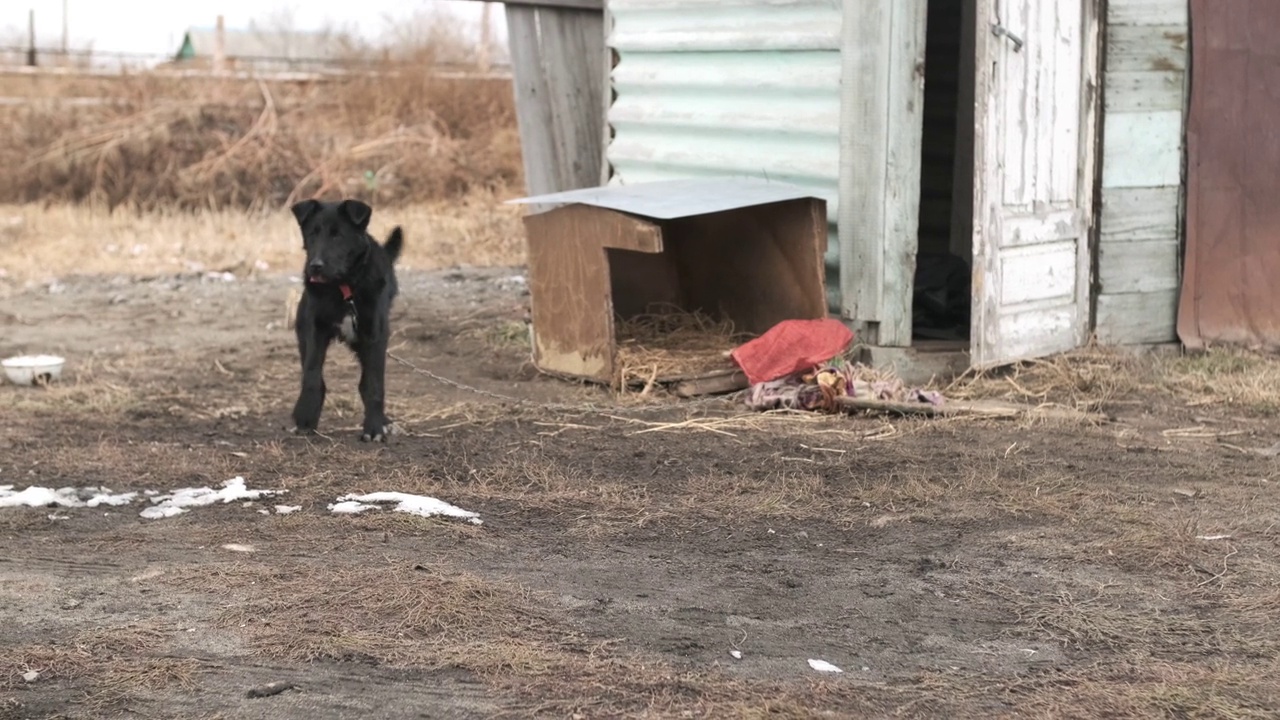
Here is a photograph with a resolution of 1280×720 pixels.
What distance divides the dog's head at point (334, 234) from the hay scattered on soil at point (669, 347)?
78.8 inches

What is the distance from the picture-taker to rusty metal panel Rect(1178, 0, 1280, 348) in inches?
342

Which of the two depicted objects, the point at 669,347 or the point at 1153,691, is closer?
the point at 1153,691

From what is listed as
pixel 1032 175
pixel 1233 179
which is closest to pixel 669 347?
pixel 1032 175

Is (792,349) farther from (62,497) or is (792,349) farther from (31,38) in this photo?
(31,38)

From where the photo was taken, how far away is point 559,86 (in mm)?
10508

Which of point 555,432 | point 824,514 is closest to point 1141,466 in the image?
point 824,514

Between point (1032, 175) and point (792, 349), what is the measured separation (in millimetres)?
1770

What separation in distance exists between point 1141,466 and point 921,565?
6.36 feet

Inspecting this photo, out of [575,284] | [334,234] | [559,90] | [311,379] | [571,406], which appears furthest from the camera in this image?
[559,90]

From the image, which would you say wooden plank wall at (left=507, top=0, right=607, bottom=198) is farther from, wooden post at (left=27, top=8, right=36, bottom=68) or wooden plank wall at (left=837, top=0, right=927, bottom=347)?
wooden post at (left=27, top=8, right=36, bottom=68)

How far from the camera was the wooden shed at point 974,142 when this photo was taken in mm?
7855

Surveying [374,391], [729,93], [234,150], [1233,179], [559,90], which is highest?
[559,90]

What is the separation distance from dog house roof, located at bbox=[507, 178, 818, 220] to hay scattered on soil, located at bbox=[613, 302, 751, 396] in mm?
932

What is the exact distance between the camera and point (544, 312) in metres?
8.65
